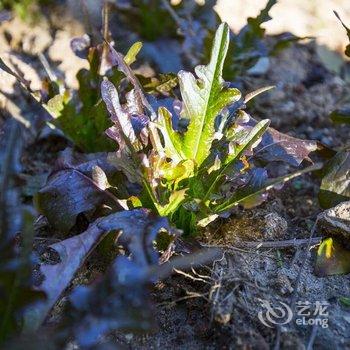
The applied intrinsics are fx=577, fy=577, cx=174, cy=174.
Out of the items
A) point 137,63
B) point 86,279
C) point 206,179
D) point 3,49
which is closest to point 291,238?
point 206,179

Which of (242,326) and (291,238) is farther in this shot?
(291,238)

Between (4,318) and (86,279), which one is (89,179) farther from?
(4,318)

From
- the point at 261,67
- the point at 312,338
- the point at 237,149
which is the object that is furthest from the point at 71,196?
the point at 261,67

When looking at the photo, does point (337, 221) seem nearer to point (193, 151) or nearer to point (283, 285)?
point (283, 285)

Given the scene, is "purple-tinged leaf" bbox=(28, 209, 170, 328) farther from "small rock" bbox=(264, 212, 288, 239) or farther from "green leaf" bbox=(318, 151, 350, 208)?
"green leaf" bbox=(318, 151, 350, 208)

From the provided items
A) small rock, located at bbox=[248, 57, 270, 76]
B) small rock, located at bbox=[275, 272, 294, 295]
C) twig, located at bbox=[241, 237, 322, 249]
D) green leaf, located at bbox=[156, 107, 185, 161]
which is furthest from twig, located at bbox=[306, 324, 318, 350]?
small rock, located at bbox=[248, 57, 270, 76]

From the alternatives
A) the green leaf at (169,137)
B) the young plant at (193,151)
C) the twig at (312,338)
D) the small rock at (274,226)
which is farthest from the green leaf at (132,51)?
the twig at (312,338)
